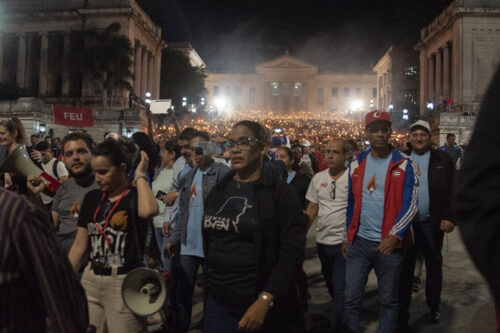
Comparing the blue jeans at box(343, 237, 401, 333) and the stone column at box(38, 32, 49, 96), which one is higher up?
the stone column at box(38, 32, 49, 96)

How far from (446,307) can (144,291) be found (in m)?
4.01

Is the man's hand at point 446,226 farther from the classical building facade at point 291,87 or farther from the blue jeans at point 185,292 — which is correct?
the classical building facade at point 291,87

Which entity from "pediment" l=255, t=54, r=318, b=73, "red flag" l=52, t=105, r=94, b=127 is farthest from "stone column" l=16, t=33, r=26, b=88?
"pediment" l=255, t=54, r=318, b=73

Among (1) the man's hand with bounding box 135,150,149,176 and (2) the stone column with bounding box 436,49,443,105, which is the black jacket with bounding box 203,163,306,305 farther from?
(2) the stone column with bounding box 436,49,443,105

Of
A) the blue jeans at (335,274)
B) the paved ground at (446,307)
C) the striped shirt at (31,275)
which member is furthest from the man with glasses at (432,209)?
the striped shirt at (31,275)

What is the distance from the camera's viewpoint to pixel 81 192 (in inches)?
159

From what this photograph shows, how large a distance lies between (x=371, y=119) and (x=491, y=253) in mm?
3537

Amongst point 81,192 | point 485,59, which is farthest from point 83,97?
point 81,192

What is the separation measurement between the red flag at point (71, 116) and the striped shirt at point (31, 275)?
Result: 59.1 ft

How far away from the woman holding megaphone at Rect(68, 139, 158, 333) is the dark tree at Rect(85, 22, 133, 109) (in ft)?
134

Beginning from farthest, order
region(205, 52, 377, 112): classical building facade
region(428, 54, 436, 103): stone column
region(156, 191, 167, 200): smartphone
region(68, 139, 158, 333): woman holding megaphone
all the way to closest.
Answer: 1. region(205, 52, 377, 112): classical building facade
2. region(428, 54, 436, 103): stone column
3. region(156, 191, 167, 200): smartphone
4. region(68, 139, 158, 333): woman holding megaphone

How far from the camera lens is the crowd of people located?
1.44 m

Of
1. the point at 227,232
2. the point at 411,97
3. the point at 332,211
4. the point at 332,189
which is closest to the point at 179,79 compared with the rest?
the point at 411,97

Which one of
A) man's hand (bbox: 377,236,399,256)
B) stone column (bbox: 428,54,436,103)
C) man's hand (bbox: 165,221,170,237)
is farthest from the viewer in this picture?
stone column (bbox: 428,54,436,103)
